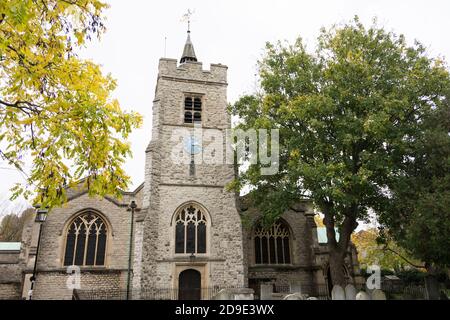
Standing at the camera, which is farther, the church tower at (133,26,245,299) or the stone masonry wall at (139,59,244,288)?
the stone masonry wall at (139,59,244,288)

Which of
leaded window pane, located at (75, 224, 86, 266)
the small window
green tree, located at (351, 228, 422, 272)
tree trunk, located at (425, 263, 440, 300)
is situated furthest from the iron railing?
green tree, located at (351, 228, 422, 272)

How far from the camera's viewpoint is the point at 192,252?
17.7 meters

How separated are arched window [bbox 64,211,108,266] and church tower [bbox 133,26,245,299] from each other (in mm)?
3412

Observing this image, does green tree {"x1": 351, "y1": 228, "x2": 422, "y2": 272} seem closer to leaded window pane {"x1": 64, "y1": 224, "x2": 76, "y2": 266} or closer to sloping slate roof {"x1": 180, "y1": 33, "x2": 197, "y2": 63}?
sloping slate roof {"x1": 180, "y1": 33, "x2": 197, "y2": 63}

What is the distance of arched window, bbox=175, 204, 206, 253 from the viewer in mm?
17812

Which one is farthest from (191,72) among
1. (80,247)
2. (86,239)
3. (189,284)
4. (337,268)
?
(337,268)

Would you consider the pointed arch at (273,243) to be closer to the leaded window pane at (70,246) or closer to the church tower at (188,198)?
the church tower at (188,198)

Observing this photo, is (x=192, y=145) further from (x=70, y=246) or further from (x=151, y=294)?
(x=70, y=246)

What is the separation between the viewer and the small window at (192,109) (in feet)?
68.3

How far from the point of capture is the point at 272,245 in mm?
20750

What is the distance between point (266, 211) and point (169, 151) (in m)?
6.65
